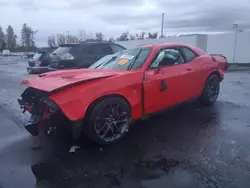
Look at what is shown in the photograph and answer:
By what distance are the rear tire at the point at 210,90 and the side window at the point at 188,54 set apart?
0.70 metres

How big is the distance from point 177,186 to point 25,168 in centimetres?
197

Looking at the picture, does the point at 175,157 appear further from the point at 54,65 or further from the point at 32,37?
the point at 32,37

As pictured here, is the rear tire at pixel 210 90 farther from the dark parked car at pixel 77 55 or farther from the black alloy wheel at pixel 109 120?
the dark parked car at pixel 77 55

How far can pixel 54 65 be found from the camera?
28.6ft

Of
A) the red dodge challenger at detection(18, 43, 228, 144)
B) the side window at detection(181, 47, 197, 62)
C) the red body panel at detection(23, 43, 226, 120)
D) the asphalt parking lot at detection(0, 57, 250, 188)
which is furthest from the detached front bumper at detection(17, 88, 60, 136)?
the side window at detection(181, 47, 197, 62)

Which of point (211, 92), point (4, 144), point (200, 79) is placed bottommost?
point (4, 144)

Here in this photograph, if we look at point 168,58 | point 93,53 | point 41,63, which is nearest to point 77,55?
point 93,53

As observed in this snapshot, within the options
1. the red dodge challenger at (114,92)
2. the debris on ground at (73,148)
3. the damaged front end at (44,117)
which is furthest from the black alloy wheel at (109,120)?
the damaged front end at (44,117)

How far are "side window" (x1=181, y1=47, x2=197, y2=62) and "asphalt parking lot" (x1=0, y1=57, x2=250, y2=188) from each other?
124 centimetres

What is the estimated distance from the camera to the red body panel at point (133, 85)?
3279 millimetres

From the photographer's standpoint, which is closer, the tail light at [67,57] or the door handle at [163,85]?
the door handle at [163,85]

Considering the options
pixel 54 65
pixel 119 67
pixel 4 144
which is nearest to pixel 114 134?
pixel 119 67

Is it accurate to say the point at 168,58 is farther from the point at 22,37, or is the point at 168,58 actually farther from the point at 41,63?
the point at 22,37

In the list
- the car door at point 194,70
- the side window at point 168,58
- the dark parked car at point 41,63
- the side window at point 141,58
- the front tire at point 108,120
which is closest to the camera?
the front tire at point 108,120
